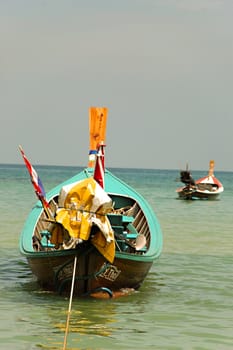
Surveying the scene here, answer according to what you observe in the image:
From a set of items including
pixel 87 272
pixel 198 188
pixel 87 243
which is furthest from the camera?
pixel 198 188

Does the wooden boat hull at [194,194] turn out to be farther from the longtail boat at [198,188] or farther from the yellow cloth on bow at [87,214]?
the yellow cloth on bow at [87,214]

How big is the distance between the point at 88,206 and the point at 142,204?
5696 millimetres

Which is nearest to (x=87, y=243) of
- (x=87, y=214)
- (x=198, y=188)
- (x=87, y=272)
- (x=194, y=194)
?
(x=87, y=214)

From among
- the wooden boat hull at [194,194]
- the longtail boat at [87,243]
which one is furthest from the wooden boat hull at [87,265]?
the wooden boat hull at [194,194]

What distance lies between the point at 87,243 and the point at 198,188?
147 feet

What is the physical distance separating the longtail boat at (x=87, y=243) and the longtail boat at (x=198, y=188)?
117ft

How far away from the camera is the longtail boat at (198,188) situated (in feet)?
169

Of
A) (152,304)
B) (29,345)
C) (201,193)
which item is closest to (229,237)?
(152,304)

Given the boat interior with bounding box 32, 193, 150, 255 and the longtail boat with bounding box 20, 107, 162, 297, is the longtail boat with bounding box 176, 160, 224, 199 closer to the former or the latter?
the boat interior with bounding box 32, 193, 150, 255

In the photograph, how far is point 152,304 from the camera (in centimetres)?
1295

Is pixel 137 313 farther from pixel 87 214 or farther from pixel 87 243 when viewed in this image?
pixel 87 214

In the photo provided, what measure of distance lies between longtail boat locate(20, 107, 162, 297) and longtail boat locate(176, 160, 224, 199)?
3566 cm

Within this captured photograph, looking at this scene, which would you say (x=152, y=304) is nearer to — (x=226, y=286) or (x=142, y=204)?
(x=226, y=286)

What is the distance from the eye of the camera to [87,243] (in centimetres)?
1161
